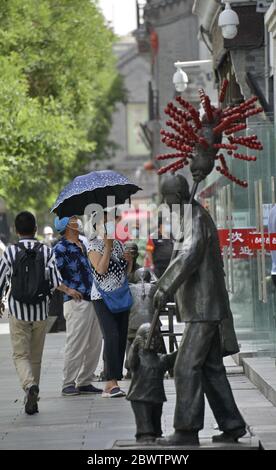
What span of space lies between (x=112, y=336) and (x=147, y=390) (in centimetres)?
429

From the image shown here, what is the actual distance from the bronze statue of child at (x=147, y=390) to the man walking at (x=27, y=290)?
11.5 ft

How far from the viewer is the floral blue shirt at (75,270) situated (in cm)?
1503

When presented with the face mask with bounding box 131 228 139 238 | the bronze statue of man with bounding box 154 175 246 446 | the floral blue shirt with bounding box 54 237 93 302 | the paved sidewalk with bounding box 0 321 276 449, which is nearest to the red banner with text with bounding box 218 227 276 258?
the paved sidewalk with bounding box 0 321 276 449

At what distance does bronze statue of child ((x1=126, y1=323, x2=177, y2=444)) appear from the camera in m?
10.0

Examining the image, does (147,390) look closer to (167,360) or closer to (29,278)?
(167,360)

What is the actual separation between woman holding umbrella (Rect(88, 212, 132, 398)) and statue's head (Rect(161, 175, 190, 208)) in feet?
13.3

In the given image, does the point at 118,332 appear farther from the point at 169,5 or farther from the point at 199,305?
the point at 169,5

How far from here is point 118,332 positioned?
14469mm

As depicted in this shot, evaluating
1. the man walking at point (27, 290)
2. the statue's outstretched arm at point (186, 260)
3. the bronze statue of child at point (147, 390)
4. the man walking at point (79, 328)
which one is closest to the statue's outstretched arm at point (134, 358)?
the bronze statue of child at point (147, 390)

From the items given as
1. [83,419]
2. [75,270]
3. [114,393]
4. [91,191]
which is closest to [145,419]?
[83,419]

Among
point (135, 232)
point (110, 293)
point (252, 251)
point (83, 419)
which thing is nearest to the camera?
point (83, 419)

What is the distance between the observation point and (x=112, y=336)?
14312mm

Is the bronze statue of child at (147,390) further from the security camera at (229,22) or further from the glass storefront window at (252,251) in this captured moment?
the security camera at (229,22)
